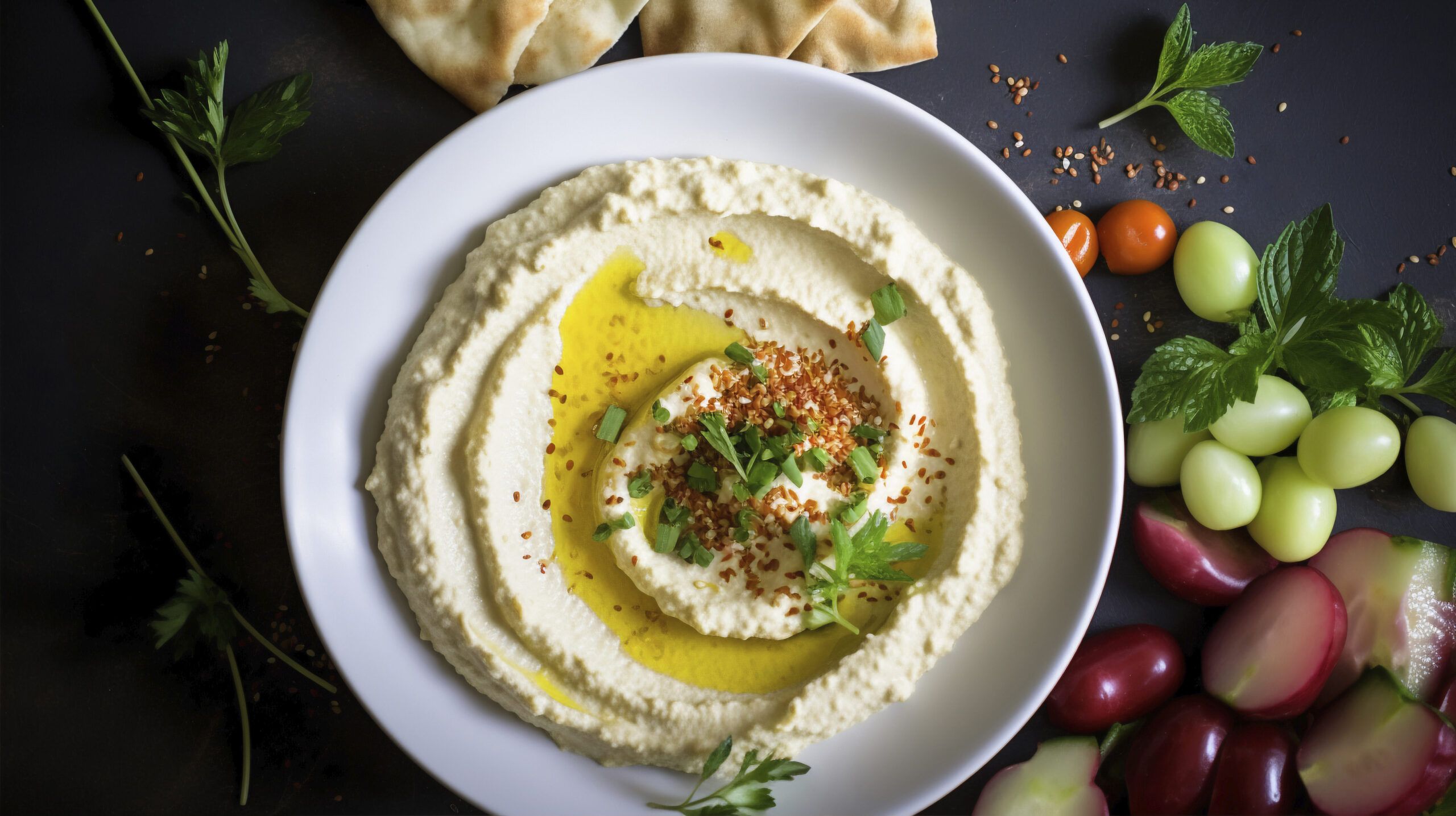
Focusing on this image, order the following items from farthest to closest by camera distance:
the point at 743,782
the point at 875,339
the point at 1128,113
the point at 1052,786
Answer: the point at 1128,113 < the point at 1052,786 < the point at 875,339 < the point at 743,782

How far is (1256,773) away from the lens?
2.73 m

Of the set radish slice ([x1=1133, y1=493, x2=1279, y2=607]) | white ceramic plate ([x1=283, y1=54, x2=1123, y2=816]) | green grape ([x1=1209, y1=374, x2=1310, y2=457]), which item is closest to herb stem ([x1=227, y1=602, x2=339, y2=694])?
white ceramic plate ([x1=283, y1=54, x2=1123, y2=816])

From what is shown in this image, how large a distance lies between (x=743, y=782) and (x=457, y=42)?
8.25 ft

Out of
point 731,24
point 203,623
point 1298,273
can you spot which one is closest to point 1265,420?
point 1298,273

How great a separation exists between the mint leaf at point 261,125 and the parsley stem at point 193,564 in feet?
3.71

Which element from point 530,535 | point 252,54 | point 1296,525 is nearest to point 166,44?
point 252,54

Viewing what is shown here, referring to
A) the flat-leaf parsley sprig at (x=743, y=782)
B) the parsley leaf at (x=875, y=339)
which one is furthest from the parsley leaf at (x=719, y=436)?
the flat-leaf parsley sprig at (x=743, y=782)

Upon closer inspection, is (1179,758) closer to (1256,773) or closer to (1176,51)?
(1256,773)

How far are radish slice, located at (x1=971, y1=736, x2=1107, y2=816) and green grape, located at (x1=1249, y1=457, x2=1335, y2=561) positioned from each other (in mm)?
926

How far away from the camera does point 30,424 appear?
9.46 feet

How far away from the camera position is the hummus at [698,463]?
2.42 meters

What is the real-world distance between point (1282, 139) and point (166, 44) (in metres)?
3.98

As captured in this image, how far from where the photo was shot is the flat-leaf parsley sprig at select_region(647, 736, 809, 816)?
2307 millimetres

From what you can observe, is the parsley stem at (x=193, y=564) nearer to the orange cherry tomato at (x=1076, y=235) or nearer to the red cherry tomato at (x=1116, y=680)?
the red cherry tomato at (x=1116, y=680)
